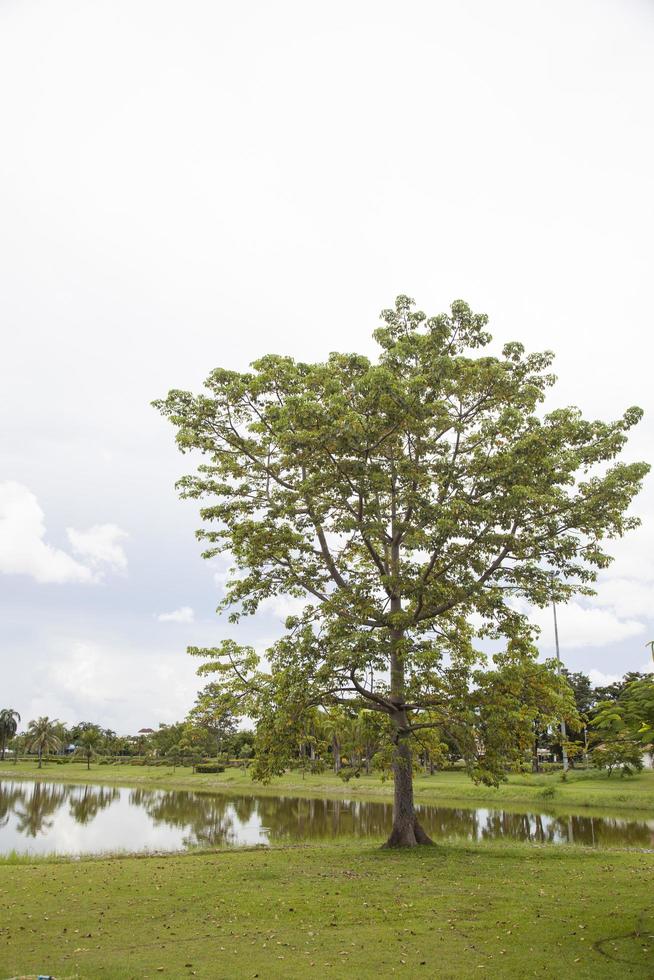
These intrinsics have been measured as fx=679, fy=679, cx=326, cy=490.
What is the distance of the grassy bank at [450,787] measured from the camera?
4166 cm

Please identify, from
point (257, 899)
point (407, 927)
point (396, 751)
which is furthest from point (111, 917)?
point (396, 751)

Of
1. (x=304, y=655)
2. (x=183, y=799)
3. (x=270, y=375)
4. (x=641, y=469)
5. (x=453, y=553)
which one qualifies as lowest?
(x=183, y=799)

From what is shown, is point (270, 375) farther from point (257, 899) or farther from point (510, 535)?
point (257, 899)

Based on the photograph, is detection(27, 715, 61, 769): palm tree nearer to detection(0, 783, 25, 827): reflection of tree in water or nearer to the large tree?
detection(0, 783, 25, 827): reflection of tree in water

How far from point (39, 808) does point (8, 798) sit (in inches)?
313

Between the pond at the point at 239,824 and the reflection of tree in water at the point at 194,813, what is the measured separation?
6 centimetres

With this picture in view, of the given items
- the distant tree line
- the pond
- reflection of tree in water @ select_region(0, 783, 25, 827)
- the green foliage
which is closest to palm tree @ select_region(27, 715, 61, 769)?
reflection of tree in water @ select_region(0, 783, 25, 827)

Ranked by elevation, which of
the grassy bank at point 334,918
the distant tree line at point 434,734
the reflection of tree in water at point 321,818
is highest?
the distant tree line at point 434,734

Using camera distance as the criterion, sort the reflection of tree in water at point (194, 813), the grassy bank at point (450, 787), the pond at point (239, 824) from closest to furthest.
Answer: the pond at point (239, 824), the reflection of tree in water at point (194, 813), the grassy bank at point (450, 787)

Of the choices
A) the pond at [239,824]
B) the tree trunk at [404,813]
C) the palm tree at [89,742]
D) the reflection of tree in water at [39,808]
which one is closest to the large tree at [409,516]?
the tree trunk at [404,813]

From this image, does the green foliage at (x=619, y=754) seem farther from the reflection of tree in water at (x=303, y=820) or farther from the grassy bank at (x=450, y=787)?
the grassy bank at (x=450, y=787)

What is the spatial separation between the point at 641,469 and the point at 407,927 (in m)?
12.7

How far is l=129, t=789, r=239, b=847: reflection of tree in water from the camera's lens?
30.3 meters

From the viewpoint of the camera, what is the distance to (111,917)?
11.8m
